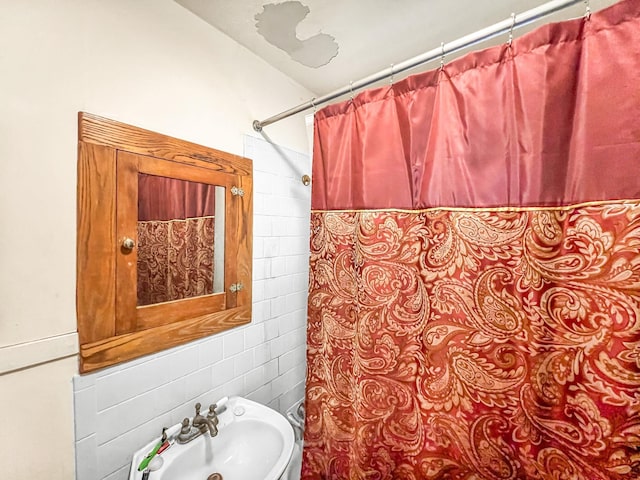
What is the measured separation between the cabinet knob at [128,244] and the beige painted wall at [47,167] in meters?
0.12

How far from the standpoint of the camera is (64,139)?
743 mm

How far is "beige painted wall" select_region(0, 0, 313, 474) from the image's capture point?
67 centimetres

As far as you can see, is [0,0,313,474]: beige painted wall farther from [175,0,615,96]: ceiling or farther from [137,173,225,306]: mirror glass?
[175,0,615,96]: ceiling

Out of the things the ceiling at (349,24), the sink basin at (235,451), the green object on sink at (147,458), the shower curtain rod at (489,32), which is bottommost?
the sink basin at (235,451)

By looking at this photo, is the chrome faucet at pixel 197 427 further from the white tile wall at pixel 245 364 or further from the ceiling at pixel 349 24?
the ceiling at pixel 349 24

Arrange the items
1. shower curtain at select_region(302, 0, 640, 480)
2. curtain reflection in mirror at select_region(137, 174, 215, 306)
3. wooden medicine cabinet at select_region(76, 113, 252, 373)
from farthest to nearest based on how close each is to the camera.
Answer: curtain reflection in mirror at select_region(137, 174, 215, 306) → wooden medicine cabinet at select_region(76, 113, 252, 373) → shower curtain at select_region(302, 0, 640, 480)

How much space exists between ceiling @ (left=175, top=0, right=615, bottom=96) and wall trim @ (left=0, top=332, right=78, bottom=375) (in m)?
1.25

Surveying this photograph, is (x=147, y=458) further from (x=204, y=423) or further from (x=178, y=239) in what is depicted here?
(x=178, y=239)

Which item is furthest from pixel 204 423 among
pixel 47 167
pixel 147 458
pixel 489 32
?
pixel 489 32

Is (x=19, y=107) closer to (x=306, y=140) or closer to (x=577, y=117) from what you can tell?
(x=306, y=140)

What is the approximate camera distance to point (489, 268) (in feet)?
2.34

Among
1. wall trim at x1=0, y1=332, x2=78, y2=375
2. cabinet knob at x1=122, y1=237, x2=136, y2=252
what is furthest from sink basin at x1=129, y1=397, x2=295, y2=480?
cabinet knob at x1=122, y1=237, x2=136, y2=252

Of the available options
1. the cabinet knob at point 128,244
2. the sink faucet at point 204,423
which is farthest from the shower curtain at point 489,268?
the cabinet knob at point 128,244

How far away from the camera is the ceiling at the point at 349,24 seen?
38.9 inches
